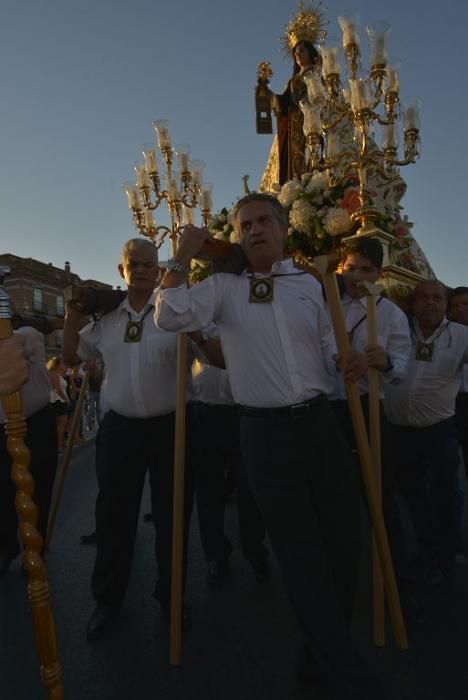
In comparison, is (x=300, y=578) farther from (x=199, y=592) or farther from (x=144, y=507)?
(x=144, y=507)

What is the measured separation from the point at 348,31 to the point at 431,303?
3.55 m

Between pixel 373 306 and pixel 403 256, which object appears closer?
pixel 373 306

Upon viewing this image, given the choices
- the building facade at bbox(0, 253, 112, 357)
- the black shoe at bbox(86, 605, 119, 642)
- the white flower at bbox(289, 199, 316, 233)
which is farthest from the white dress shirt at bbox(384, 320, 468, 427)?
the building facade at bbox(0, 253, 112, 357)

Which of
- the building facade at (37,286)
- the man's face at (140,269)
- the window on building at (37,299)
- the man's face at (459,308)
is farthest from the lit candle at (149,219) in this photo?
the window on building at (37,299)

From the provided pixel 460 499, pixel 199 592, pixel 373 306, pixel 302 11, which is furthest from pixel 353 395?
pixel 302 11

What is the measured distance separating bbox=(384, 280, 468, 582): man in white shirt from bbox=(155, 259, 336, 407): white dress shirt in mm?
1506

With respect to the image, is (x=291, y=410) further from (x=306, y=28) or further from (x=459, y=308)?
(x=306, y=28)

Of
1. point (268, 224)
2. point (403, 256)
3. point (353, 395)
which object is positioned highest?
point (403, 256)

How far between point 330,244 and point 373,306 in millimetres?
2939

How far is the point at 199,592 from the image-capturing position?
3.49 metres

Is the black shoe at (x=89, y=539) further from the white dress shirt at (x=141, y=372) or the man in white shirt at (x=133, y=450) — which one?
the white dress shirt at (x=141, y=372)

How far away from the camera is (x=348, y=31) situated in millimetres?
5473

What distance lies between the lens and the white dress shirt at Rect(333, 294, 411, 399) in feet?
10.1

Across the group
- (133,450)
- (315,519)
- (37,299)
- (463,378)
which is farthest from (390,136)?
(37,299)
